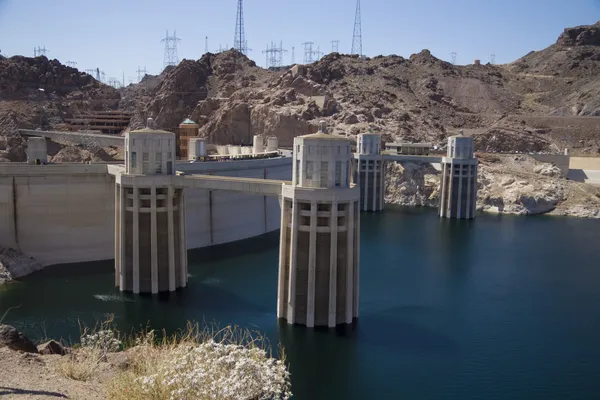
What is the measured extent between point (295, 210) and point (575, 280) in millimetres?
24308

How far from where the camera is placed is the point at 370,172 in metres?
77.9

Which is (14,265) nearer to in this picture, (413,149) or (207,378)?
(207,378)

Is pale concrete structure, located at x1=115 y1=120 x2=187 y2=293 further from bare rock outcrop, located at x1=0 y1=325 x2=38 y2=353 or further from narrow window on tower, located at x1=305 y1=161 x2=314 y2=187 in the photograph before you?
bare rock outcrop, located at x1=0 y1=325 x2=38 y2=353

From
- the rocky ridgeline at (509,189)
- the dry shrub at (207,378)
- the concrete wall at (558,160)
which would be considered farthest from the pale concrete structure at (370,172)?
the dry shrub at (207,378)

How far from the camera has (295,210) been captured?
30.2m

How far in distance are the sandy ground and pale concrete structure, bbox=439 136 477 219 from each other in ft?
190

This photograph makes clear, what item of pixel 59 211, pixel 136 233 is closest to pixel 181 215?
pixel 136 233

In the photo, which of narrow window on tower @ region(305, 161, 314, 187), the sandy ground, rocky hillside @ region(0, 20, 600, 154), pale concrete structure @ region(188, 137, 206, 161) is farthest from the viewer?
rocky hillside @ region(0, 20, 600, 154)

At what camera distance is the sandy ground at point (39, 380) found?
49.1ft

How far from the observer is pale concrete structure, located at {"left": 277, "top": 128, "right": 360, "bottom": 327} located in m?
30.0

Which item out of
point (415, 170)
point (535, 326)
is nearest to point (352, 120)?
point (415, 170)

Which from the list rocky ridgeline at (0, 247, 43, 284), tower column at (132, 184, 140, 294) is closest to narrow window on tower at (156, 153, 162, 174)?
tower column at (132, 184, 140, 294)

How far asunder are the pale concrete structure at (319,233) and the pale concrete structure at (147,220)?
9.37 metres

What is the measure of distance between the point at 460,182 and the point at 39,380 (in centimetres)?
6062
